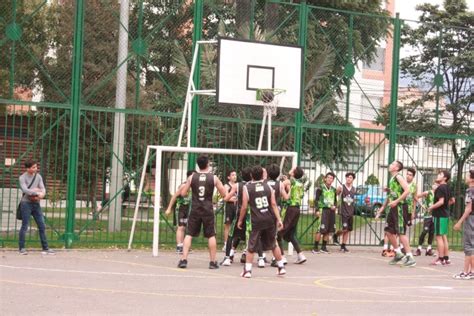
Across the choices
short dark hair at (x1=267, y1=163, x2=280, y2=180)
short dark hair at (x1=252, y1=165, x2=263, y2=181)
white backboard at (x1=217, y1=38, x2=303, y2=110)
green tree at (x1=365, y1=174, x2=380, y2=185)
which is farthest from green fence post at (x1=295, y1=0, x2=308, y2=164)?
short dark hair at (x1=252, y1=165, x2=263, y2=181)

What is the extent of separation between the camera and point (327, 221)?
20375 mm

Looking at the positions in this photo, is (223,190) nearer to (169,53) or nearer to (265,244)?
(265,244)

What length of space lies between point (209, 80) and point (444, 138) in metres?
5.85

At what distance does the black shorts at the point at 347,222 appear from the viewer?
68.6 feet

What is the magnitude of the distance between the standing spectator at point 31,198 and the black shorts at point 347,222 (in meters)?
→ 6.77

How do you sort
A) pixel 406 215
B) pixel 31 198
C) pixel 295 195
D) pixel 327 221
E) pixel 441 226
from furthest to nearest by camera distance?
pixel 327 221
pixel 441 226
pixel 406 215
pixel 295 195
pixel 31 198

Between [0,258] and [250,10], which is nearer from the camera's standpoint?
[0,258]

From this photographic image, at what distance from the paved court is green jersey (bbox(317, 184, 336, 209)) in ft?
7.07

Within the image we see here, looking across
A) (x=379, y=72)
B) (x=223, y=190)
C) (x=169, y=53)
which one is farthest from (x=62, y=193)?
(x=379, y=72)

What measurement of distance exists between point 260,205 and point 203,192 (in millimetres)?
1289

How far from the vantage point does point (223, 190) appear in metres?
16.1

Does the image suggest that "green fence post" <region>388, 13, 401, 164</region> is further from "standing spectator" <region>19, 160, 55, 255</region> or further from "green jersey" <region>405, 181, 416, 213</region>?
"standing spectator" <region>19, 160, 55, 255</region>

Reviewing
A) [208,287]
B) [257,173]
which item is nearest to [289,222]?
[257,173]

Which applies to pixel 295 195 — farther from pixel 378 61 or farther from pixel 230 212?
pixel 378 61
